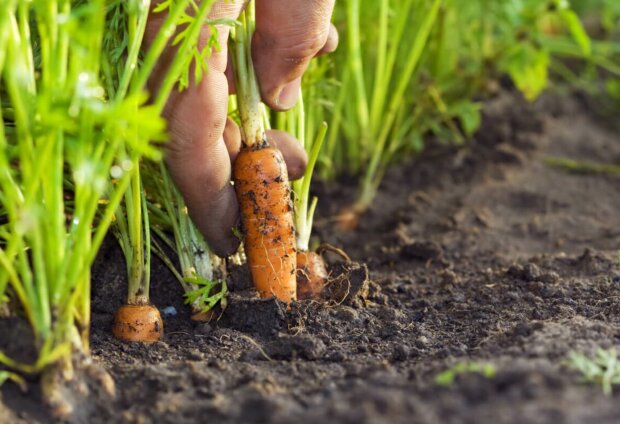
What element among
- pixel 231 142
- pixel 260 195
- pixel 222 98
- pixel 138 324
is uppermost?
pixel 222 98

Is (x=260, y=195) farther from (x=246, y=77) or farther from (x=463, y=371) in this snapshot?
(x=463, y=371)

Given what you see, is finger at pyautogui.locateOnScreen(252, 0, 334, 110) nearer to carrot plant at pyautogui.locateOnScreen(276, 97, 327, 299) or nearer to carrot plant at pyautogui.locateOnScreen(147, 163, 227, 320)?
carrot plant at pyautogui.locateOnScreen(276, 97, 327, 299)

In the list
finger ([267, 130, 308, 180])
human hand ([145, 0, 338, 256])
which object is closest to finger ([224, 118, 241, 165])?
human hand ([145, 0, 338, 256])

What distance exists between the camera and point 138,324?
1865 millimetres

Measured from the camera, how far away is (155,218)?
209cm

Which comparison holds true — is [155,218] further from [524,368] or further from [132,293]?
[524,368]

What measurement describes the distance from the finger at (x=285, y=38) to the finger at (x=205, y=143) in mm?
105

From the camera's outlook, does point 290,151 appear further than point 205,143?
Yes

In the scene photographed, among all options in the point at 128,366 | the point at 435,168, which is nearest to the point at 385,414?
the point at 128,366

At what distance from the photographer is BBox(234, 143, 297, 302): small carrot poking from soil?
1.95 meters

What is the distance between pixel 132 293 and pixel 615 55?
3.45 m

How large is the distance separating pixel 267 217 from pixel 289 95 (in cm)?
30

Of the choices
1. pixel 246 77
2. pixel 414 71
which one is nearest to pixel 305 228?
pixel 246 77

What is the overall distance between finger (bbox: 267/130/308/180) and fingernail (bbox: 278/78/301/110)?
0.33ft
